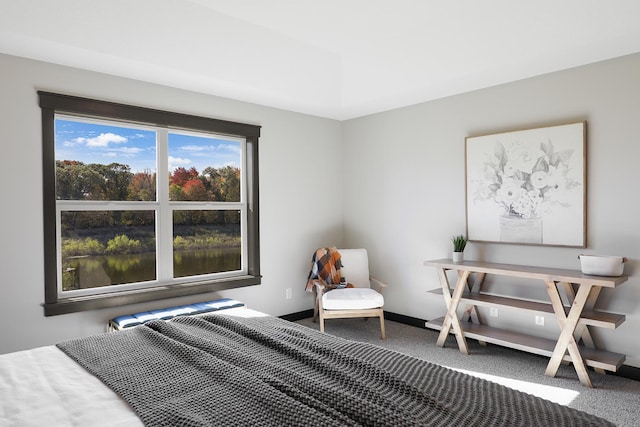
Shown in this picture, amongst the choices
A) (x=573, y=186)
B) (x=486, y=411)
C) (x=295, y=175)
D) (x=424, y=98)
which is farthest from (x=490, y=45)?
(x=486, y=411)

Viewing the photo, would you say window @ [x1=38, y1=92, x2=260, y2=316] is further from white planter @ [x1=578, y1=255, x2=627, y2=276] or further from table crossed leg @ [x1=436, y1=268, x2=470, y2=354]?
white planter @ [x1=578, y1=255, x2=627, y2=276]

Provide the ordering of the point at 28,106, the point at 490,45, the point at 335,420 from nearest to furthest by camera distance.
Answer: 1. the point at 335,420
2. the point at 28,106
3. the point at 490,45

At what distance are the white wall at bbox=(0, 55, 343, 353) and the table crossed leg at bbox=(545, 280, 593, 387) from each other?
248 centimetres

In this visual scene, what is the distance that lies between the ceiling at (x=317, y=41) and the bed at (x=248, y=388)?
6.64 ft

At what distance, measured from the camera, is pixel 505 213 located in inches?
143

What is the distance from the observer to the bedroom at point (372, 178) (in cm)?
294

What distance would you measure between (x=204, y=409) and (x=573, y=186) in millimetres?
3143

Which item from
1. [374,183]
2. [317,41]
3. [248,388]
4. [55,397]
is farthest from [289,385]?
[374,183]

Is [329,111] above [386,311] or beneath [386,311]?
above

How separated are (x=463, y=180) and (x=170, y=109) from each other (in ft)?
9.01

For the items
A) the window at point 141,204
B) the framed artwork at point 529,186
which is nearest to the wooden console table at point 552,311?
the framed artwork at point 529,186

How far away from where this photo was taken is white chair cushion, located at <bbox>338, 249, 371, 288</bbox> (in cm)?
445

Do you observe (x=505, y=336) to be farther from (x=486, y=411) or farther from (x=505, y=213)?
(x=486, y=411)

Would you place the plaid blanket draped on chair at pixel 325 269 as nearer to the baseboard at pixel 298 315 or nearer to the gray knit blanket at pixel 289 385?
the baseboard at pixel 298 315
